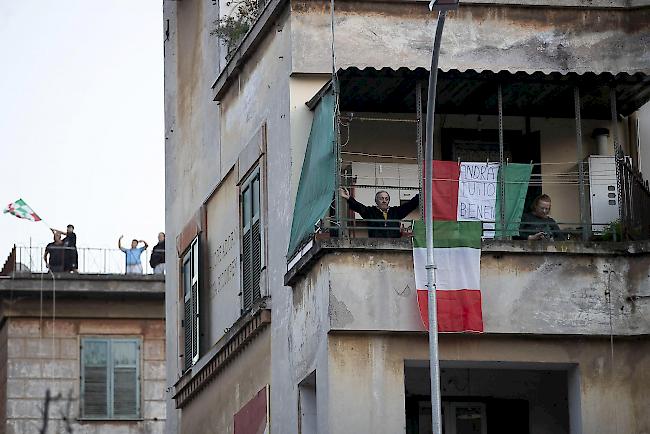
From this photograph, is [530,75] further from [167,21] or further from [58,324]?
[58,324]

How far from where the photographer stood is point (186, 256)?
3800cm

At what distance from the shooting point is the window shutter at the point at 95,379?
4853 centimetres

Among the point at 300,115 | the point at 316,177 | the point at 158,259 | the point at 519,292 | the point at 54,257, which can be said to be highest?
the point at 54,257

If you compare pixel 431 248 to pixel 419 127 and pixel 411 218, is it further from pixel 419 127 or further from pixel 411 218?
pixel 411 218

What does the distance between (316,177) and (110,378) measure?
21.4 m

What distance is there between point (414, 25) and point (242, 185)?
4.62 metres

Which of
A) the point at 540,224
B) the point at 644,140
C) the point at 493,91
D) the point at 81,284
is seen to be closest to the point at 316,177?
the point at 493,91

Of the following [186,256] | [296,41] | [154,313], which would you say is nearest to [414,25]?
[296,41]

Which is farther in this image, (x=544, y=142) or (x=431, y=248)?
(x=544, y=142)

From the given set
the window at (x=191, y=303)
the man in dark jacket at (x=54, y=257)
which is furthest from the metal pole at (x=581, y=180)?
the man in dark jacket at (x=54, y=257)

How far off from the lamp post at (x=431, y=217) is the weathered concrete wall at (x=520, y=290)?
1.51m

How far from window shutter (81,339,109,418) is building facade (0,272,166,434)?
0.02m

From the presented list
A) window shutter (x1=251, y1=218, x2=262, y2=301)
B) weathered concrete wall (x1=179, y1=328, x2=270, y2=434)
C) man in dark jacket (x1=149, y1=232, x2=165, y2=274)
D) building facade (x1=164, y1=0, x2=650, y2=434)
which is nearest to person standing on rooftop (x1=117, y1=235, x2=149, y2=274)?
man in dark jacket (x1=149, y1=232, x2=165, y2=274)

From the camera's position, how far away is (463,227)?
27.6 meters
